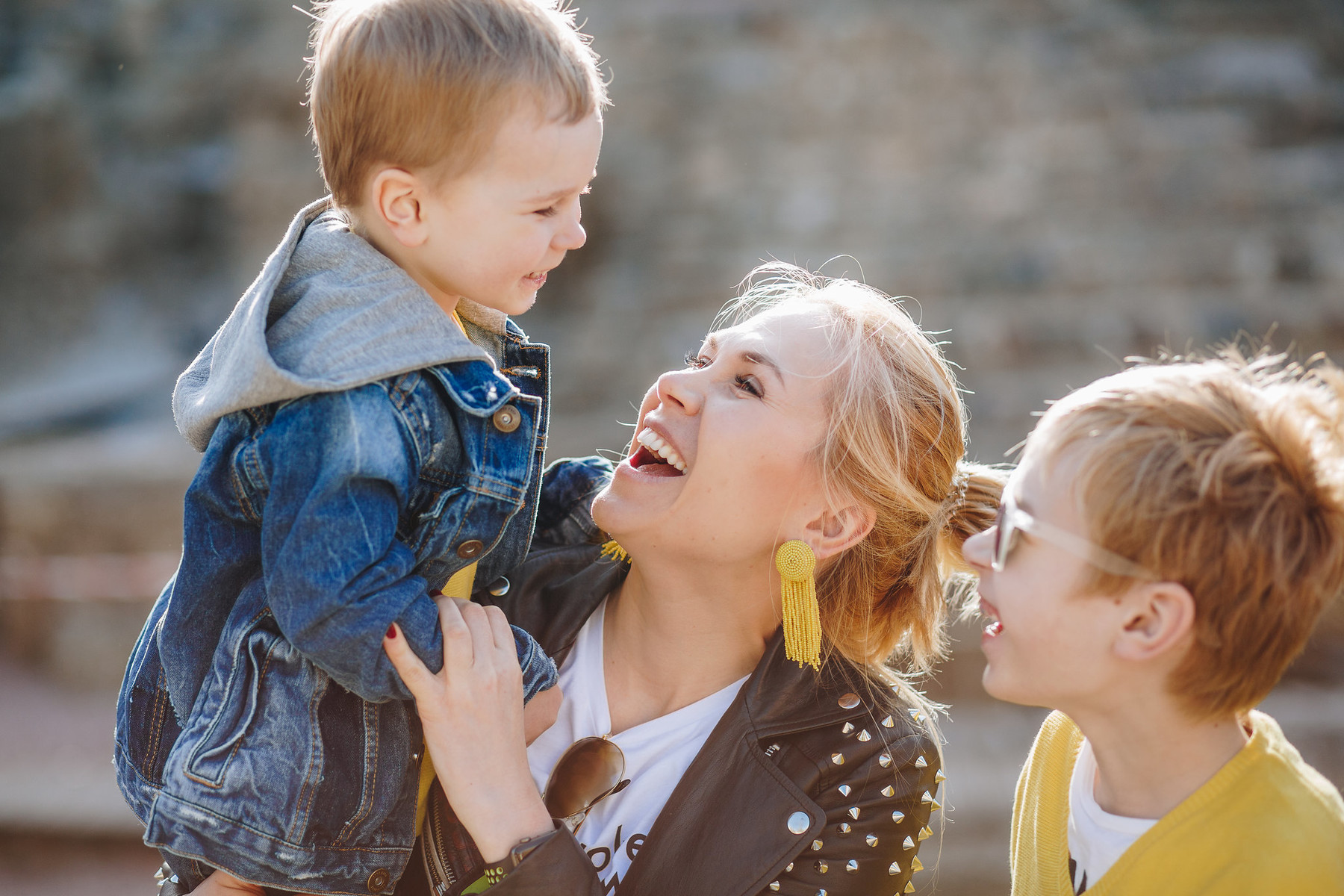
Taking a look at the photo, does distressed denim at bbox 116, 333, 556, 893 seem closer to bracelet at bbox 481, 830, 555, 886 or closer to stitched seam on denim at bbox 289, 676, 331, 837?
stitched seam on denim at bbox 289, 676, 331, 837

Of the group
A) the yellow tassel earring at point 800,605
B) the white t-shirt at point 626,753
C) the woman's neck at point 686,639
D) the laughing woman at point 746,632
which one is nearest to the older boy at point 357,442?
the laughing woman at point 746,632

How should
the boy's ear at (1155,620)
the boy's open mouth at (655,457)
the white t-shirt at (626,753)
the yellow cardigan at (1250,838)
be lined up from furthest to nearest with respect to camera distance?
1. the boy's open mouth at (655,457)
2. the white t-shirt at (626,753)
3. the boy's ear at (1155,620)
4. the yellow cardigan at (1250,838)

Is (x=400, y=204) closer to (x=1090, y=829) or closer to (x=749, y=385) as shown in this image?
(x=749, y=385)

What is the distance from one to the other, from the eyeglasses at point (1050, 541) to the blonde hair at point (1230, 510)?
0.01 meters

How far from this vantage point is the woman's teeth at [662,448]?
1940mm

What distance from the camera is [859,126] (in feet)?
25.6

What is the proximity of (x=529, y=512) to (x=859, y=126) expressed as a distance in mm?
6662

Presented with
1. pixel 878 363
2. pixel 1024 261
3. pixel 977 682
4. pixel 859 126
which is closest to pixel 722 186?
pixel 859 126

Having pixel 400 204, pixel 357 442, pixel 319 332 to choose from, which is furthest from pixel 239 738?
pixel 400 204

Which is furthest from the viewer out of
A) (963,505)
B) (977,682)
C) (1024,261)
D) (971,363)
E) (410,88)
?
(1024,261)

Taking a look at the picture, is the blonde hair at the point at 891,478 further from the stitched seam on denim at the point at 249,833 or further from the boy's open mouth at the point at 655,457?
the stitched seam on denim at the point at 249,833

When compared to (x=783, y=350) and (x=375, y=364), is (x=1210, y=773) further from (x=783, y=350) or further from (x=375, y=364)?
(x=375, y=364)

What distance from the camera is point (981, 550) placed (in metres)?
1.68

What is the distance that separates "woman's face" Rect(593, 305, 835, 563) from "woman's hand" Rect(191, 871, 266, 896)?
82cm
